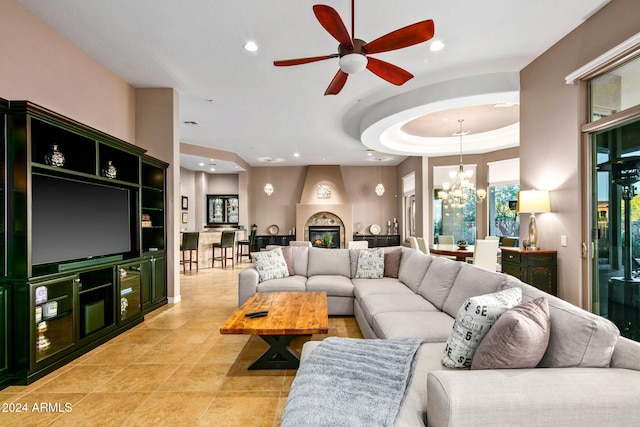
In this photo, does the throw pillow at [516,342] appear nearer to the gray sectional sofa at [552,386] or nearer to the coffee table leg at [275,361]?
the gray sectional sofa at [552,386]

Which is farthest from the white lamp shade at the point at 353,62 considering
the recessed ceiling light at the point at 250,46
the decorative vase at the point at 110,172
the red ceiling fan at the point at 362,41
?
the decorative vase at the point at 110,172

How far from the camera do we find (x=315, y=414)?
124 centimetres

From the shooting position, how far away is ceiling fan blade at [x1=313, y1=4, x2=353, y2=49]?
195 cm

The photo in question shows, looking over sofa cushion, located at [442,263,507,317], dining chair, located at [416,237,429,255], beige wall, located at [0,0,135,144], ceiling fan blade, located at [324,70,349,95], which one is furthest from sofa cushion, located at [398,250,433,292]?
beige wall, located at [0,0,135,144]

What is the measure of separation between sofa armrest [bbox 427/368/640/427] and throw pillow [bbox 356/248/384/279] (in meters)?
3.00

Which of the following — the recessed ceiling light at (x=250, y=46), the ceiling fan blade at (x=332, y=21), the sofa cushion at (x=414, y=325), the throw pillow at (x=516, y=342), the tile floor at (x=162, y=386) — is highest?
the recessed ceiling light at (x=250, y=46)

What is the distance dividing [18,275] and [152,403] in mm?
1461

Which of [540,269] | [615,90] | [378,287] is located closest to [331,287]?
[378,287]

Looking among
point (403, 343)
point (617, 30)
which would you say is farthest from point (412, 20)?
point (403, 343)

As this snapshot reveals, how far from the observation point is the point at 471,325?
60.5 inches

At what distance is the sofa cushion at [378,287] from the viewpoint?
11.0 feet

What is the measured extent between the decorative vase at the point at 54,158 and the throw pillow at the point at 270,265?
218 cm

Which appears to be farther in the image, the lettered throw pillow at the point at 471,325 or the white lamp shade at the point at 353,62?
the white lamp shade at the point at 353,62

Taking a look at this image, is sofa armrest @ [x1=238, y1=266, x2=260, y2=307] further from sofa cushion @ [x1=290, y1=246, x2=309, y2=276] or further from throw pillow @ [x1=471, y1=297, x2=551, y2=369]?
throw pillow @ [x1=471, y1=297, x2=551, y2=369]
